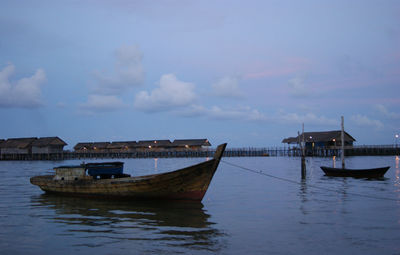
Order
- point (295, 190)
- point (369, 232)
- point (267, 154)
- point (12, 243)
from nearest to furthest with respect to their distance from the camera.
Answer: point (12, 243) < point (369, 232) < point (295, 190) < point (267, 154)

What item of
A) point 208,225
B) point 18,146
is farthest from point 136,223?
point 18,146

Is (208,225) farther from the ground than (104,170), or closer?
closer

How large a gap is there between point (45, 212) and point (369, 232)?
1059 cm

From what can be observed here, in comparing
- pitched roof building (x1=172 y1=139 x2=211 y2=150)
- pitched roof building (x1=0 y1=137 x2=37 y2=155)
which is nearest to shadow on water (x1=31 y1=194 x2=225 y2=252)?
pitched roof building (x1=172 y1=139 x2=211 y2=150)

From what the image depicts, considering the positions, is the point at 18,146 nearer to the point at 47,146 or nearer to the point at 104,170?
the point at 47,146

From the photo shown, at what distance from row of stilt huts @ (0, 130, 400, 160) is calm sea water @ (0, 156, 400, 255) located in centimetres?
4919

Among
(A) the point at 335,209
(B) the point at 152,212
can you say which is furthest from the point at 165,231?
(A) the point at 335,209

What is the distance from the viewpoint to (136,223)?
1109 cm

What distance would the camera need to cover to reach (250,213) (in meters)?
12.8

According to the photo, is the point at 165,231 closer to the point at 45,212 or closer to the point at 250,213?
the point at 250,213

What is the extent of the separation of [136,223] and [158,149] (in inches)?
2882

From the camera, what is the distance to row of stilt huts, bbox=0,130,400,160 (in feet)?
231

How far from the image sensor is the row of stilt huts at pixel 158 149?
70438mm

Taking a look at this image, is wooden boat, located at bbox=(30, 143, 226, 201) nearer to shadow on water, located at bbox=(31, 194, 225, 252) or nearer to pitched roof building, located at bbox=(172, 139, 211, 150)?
shadow on water, located at bbox=(31, 194, 225, 252)
